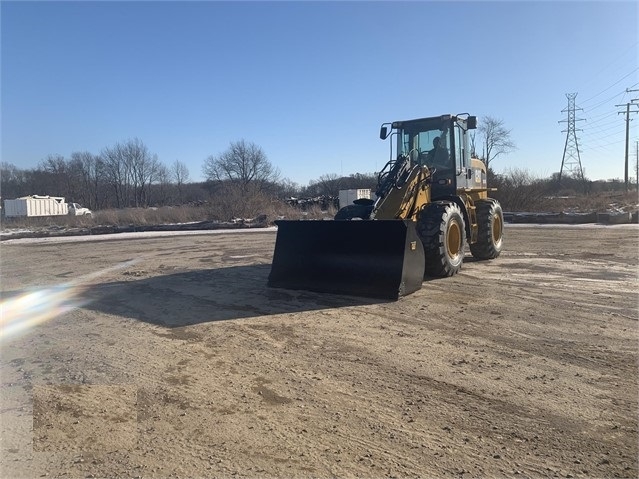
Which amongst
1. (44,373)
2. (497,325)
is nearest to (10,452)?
(44,373)

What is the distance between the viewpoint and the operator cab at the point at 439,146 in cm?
944

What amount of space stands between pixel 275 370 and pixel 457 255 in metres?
5.52

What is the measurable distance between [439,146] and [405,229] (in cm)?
341

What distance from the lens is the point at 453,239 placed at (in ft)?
28.8

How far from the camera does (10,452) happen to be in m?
3.10

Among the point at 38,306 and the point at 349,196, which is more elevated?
the point at 349,196

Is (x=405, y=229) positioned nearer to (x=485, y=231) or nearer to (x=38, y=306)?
(x=485, y=231)

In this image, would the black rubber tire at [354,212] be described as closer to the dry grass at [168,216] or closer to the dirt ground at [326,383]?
the dirt ground at [326,383]

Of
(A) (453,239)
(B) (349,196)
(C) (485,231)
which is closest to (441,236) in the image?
(A) (453,239)

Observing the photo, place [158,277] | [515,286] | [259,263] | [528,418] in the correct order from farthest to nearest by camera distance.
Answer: [259,263] → [158,277] → [515,286] → [528,418]

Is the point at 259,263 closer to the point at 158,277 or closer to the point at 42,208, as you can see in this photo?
the point at 158,277

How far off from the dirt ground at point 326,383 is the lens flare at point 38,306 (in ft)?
0.18

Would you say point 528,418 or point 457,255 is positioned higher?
point 457,255

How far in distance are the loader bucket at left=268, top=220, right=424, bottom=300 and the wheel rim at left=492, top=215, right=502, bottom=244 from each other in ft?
15.2
